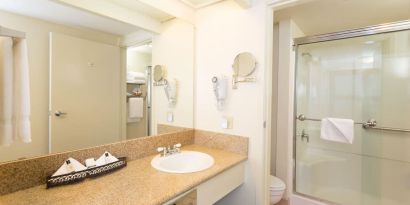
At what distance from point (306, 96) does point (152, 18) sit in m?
1.93

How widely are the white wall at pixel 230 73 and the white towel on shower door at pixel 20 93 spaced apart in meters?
1.25

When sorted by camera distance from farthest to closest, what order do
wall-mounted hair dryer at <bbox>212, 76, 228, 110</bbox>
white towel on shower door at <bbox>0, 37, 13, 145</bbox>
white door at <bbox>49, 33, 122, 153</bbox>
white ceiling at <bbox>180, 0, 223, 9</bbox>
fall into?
1. white ceiling at <bbox>180, 0, 223, 9</bbox>
2. wall-mounted hair dryer at <bbox>212, 76, 228, 110</bbox>
3. white door at <bbox>49, 33, 122, 153</bbox>
4. white towel on shower door at <bbox>0, 37, 13, 145</bbox>

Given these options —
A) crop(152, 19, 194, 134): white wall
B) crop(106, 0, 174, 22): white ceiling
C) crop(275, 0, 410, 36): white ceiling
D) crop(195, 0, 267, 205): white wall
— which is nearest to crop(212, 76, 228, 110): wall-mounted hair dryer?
crop(195, 0, 267, 205): white wall

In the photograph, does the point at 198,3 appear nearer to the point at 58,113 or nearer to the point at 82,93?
the point at 82,93

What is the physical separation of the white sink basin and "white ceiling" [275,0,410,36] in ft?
5.86

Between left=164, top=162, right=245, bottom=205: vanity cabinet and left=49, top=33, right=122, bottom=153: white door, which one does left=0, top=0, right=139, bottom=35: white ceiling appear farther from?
left=164, top=162, right=245, bottom=205: vanity cabinet

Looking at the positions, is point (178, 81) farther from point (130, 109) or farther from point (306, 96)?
point (306, 96)

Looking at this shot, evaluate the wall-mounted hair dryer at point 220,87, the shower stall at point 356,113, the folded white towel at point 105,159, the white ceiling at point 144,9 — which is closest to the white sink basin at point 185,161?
the folded white towel at point 105,159

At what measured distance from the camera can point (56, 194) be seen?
2.82ft

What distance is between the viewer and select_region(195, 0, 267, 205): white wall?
4.83 ft

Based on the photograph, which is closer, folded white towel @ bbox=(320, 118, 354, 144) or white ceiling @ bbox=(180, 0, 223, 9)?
white ceiling @ bbox=(180, 0, 223, 9)

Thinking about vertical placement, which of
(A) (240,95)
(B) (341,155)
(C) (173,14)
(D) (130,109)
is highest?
(C) (173,14)

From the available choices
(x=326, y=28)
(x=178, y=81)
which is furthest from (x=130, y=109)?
(x=326, y=28)

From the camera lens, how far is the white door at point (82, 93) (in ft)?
3.43
